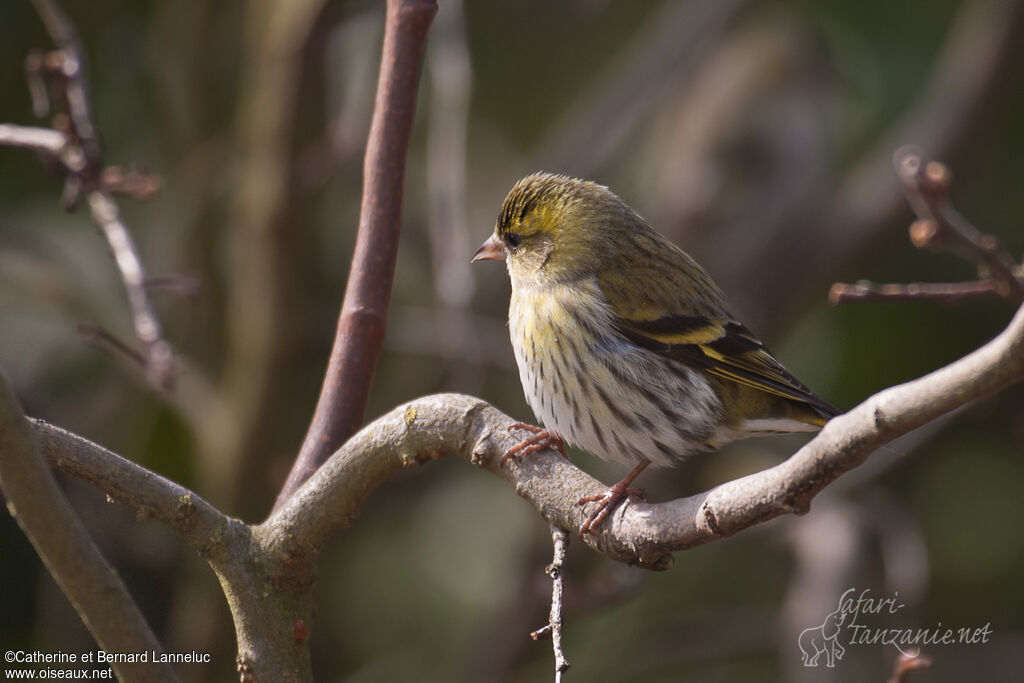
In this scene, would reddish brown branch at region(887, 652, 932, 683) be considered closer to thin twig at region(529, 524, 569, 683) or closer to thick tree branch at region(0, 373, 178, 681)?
thin twig at region(529, 524, 569, 683)

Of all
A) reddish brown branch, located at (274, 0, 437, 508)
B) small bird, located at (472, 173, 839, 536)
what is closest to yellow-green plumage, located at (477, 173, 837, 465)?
small bird, located at (472, 173, 839, 536)

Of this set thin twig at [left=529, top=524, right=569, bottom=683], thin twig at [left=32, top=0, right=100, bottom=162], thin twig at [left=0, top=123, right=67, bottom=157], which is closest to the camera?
thin twig at [left=529, top=524, right=569, bottom=683]

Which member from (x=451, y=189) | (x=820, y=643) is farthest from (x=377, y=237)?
(x=820, y=643)

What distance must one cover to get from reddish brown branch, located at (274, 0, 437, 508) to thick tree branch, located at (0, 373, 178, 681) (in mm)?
669

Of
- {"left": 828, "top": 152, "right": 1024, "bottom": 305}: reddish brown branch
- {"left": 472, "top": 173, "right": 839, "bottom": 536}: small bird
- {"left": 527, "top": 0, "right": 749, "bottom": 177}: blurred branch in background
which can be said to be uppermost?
{"left": 527, "top": 0, "right": 749, "bottom": 177}: blurred branch in background

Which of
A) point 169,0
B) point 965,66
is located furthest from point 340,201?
point 965,66

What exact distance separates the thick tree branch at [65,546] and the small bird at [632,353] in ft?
4.63

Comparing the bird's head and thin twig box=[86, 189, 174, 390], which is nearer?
thin twig box=[86, 189, 174, 390]

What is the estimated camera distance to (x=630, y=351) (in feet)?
11.0

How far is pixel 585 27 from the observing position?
310 inches

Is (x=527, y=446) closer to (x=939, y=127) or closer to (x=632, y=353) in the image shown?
(x=632, y=353)

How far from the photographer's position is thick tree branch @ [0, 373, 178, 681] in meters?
1.75

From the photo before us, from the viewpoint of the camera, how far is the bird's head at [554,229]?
11.9 ft

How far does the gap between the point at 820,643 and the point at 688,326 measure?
5.94ft
